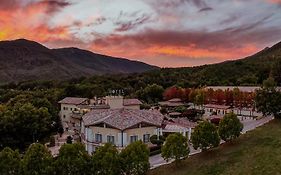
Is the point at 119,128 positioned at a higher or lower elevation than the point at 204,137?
higher

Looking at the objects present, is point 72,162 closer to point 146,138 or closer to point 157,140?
point 146,138

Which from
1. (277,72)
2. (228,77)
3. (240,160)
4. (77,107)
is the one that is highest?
(277,72)

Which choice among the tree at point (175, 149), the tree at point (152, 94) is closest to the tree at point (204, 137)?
the tree at point (175, 149)

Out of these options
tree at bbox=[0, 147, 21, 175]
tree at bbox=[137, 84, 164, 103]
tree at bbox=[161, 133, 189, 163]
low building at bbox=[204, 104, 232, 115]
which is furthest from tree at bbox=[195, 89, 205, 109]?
tree at bbox=[0, 147, 21, 175]

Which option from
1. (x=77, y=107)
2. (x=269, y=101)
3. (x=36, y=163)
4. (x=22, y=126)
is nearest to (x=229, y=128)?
(x=269, y=101)

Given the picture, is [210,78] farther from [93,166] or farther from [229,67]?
[93,166]
